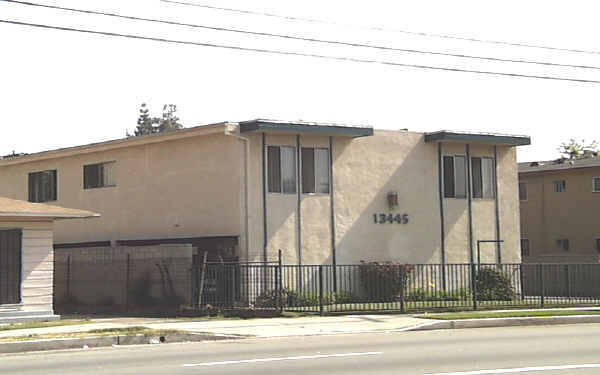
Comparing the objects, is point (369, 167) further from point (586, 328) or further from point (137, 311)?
point (586, 328)

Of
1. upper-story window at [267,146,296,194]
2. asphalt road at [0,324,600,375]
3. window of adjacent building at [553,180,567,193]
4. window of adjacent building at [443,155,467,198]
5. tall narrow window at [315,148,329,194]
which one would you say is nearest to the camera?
asphalt road at [0,324,600,375]

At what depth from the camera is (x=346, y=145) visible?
31.5 m

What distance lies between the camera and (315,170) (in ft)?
101

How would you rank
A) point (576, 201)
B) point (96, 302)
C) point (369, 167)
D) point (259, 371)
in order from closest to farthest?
1. point (259, 371)
2. point (96, 302)
3. point (369, 167)
4. point (576, 201)

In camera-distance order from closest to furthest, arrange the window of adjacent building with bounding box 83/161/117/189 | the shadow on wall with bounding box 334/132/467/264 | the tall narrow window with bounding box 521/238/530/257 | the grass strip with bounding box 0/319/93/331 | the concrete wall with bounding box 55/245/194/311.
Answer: the grass strip with bounding box 0/319/93/331
the concrete wall with bounding box 55/245/194/311
the shadow on wall with bounding box 334/132/467/264
the window of adjacent building with bounding box 83/161/117/189
the tall narrow window with bounding box 521/238/530/257

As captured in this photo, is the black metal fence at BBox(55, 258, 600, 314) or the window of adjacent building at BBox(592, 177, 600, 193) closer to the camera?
the black metal fence at BBox(55, 258, 600, 314)

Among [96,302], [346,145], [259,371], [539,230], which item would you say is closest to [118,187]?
[96,302]

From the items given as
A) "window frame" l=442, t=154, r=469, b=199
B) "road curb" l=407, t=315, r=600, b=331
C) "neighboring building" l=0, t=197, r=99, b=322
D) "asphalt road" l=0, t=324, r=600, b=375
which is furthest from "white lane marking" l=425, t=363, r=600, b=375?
"window frame" l=442, t=154, r=469, b=199

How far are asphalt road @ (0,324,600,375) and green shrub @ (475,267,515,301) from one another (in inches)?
447

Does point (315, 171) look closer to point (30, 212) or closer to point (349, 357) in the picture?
point (30, 212)

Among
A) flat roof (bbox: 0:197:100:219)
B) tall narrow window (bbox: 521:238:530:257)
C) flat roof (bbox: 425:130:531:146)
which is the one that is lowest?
tall narrow window (bbox: 521:238:530:257)

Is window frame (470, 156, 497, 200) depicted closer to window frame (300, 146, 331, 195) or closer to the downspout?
window frame (300, 146, 331, 195)

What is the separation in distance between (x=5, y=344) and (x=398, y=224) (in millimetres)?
17361

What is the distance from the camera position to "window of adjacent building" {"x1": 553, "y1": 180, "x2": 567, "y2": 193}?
46.8 meters
